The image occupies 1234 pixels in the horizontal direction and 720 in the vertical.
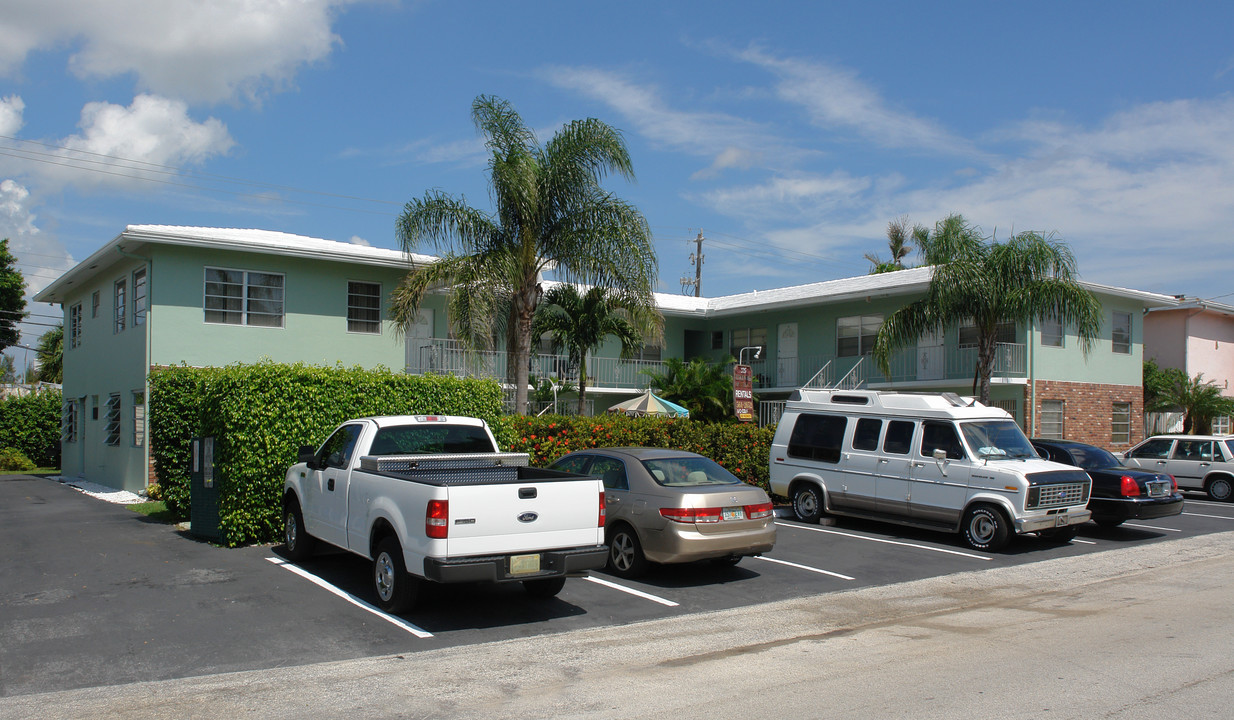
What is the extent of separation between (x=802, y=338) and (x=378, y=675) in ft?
78.6

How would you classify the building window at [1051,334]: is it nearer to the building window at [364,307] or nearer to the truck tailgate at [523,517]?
the building window at [364,307]

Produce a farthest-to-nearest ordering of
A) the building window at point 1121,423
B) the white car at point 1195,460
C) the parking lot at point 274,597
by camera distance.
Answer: the building window at point 1121,423 < the white car at point 1195,460 < the parking lot at point 274,597

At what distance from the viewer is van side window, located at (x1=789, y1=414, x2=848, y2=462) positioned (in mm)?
14828

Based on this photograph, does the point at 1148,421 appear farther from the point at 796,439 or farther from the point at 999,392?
the point at 796,439

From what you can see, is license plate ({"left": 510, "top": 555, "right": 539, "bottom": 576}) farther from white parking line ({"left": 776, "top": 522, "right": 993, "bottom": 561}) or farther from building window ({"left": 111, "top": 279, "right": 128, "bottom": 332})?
building window ({"left": 111, "top": 279, "right": 128, "bottom": 332})

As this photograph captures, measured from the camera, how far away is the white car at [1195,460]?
2012 cm

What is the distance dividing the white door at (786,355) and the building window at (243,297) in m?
16.2

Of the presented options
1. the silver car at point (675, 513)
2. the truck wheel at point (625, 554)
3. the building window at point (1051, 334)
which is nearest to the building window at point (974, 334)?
the building window at point (1051, 334)

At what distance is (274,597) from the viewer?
9008 millimetres

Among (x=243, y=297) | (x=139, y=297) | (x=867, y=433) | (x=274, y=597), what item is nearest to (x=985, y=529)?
(x=867, y=433)

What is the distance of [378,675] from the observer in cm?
655

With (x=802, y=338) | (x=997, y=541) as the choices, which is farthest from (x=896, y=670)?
(x=802, y=338)

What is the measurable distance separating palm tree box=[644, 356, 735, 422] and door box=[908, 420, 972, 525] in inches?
473

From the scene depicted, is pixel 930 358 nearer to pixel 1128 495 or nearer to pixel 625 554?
pixel 1128 495
